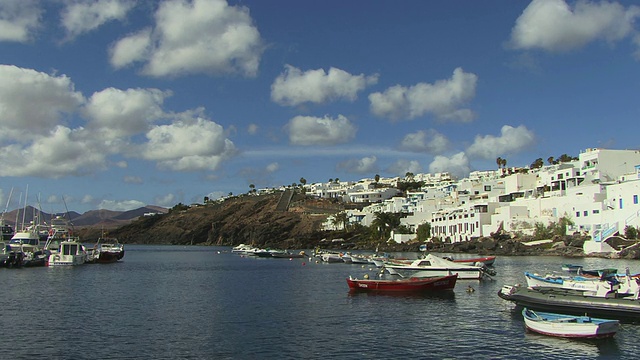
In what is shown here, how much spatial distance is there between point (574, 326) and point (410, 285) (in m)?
19.2

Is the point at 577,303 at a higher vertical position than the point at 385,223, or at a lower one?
lower

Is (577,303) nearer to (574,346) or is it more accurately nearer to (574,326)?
(574,326)

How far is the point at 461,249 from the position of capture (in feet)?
335

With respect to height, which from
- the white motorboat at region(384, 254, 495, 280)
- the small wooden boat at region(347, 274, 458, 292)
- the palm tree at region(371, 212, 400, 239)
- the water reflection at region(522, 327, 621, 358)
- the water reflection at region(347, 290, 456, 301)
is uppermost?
the palm tree at region(371, 212, 400, 239)

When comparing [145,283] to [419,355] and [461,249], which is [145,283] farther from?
[461,249]

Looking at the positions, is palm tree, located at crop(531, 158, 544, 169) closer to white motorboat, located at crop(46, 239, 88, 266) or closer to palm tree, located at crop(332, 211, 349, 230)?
palm tree, located at crop(332, 211, 349, 230)

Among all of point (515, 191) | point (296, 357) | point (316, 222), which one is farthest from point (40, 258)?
point (316, 222)

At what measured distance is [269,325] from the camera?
105 ft

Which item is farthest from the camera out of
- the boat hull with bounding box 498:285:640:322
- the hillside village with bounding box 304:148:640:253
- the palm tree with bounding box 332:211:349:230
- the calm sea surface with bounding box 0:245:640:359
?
the palm tree with bounding box 332:211:349:230

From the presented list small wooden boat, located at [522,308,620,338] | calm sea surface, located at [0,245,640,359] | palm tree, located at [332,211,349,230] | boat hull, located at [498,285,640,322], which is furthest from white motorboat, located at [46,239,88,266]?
palm tree, located at [332,211,349,230]

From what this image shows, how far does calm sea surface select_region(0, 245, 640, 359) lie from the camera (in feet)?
83.1

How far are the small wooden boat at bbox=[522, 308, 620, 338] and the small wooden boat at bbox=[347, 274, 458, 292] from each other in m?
16.2

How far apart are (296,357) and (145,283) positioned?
3658 cm

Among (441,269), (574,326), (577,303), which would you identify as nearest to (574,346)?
(574,326)
